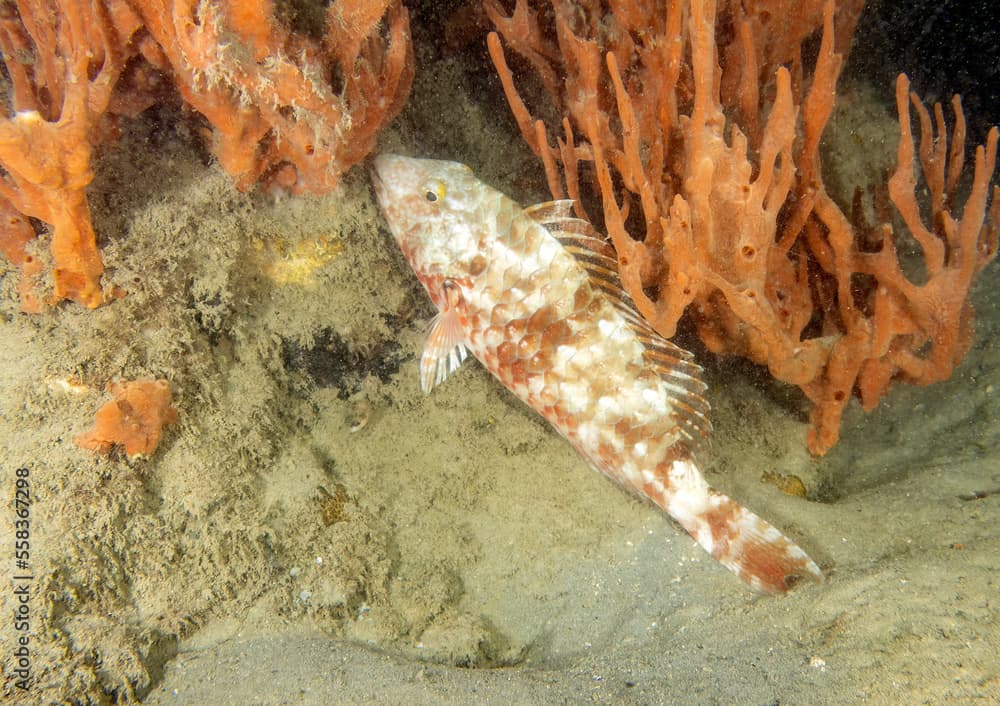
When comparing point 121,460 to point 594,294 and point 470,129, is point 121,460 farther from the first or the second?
point 470,129

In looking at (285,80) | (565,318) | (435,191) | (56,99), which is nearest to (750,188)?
(565,318)

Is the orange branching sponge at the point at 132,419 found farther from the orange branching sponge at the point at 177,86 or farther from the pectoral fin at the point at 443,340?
the pectoral fin at the point at 443,340

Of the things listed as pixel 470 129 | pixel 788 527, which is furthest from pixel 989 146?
pixel 470 129

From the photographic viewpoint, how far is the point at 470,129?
394 centimetres

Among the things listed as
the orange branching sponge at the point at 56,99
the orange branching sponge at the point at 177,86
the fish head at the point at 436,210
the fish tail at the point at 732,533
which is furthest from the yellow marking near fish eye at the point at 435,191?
the fish tail at the point at 732,533

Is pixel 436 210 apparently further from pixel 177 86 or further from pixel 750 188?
pixel 750 188

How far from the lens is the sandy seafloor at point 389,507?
234 centimetres

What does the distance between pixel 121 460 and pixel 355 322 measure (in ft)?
4.76

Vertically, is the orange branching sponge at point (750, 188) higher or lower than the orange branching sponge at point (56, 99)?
lower

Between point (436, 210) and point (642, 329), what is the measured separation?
143 centimetres

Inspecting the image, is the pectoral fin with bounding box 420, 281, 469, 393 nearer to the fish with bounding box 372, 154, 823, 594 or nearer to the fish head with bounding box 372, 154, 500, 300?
the fish with bounding box 372, 154, 823, 594

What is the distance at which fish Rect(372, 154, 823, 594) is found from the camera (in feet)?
10.8

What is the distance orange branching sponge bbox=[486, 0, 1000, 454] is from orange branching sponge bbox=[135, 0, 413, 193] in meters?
0.65

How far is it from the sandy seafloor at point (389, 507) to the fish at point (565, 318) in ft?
1.05
